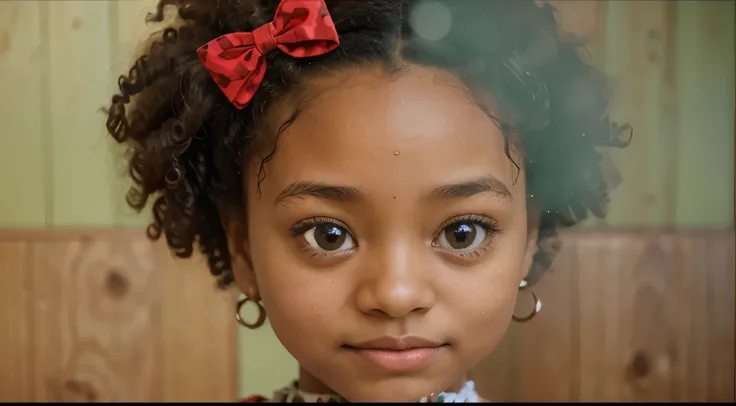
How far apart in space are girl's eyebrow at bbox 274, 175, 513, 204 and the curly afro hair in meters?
0.05

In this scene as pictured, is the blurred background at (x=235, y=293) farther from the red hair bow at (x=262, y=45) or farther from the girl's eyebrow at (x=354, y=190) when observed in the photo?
the girl's eyebrow at (x=354, y=190)

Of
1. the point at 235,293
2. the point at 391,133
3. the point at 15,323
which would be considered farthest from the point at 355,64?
the point at 15,323

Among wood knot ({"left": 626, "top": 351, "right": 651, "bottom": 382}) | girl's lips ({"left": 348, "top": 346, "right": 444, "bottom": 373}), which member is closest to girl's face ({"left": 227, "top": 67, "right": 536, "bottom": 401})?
girl's lips ({"left": 348, "top": 346, "right": 444, "bottom": 373})

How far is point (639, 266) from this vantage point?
2.86 feet

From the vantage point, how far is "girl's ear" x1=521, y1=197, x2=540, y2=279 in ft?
2.13

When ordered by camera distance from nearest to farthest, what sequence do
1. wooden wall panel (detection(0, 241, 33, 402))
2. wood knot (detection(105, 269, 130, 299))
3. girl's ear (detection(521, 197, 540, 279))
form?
girl's ear (detection(521, 197, 540, 279)) → wooden wall panel (detection(0, 241, 33, 402)) → wood knot (detection(105, 269, 130, 299))

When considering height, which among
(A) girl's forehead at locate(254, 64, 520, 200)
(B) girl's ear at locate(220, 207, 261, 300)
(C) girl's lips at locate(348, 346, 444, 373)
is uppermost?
(A) girl's forehead at locate(254, 64, 520, 200)

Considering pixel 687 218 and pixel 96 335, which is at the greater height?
pixel 687 218

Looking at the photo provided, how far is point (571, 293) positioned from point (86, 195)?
57 centimetres

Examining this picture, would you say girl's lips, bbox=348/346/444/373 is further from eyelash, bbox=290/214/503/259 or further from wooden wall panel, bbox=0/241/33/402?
wooden wall panel, bbox=0/241/33/402

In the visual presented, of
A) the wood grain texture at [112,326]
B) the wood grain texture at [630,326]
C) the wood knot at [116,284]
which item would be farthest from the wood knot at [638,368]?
the wood knot at [116,284]

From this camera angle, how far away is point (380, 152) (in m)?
0.54

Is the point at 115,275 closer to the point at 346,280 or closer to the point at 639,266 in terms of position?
the point at 346,280

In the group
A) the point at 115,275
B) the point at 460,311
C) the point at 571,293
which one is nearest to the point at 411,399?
the point at 460,311
